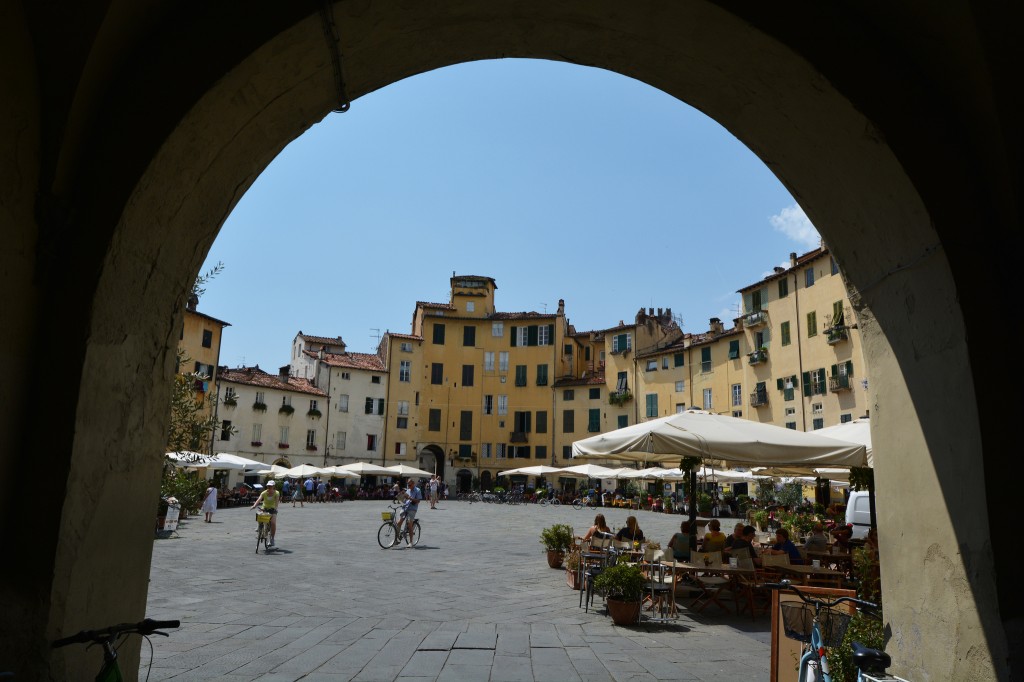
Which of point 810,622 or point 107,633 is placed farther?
point 810,622

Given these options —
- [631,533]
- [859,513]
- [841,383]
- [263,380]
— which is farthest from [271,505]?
[263,380]

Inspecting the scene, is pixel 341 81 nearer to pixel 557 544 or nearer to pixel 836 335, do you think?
pixel 557 544

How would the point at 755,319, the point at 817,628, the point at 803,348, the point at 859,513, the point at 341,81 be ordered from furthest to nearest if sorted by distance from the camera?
the point at 755,319, the point at 803,348, the point at 859,513, the point at 817,628, the point at 341,81

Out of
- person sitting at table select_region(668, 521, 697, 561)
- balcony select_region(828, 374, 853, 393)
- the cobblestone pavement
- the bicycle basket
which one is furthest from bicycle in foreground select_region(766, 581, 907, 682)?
balcony select_region(828, 374, 853, 393)

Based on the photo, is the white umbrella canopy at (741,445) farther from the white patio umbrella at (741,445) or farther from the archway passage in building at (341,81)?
the archway passage in building at (341,81)

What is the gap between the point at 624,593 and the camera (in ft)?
25.4

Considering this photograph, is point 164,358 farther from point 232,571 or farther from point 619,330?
point 619,330

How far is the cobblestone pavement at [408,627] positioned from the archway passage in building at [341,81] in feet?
8.89

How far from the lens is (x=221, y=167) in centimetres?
354

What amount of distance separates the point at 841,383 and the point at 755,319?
803 cm

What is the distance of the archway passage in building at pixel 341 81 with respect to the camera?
9.54ft

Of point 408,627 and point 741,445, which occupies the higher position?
point 741,445

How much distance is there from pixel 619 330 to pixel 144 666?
4507cm

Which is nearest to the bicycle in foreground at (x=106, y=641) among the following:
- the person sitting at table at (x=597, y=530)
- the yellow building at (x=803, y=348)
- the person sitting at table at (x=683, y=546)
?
the person sitting at table at (x=683, y=546)
